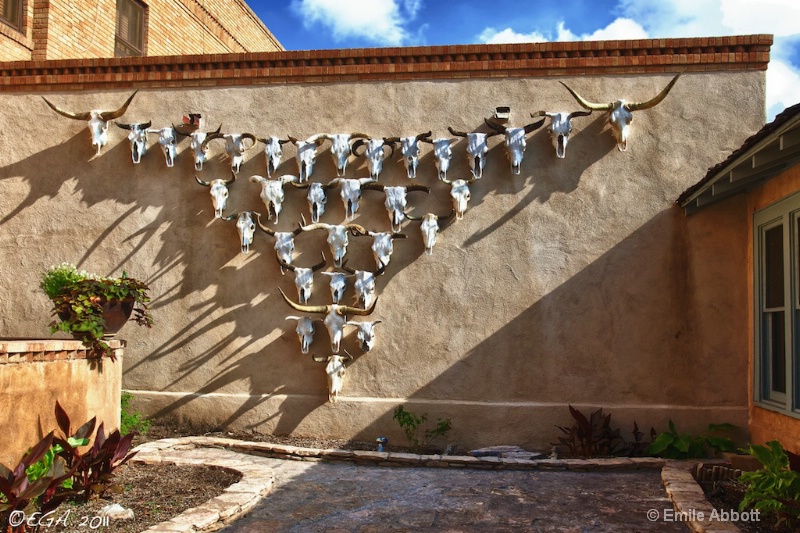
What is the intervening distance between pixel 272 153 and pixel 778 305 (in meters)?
5.84

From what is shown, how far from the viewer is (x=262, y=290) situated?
8516 mm

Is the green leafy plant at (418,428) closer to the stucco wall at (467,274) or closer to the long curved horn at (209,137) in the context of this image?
the stucco wall at (467,274)

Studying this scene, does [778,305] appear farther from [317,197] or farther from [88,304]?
[88,304]

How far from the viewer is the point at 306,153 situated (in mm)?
8508

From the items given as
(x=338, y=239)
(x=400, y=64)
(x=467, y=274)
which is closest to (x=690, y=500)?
(x=467, y=274)

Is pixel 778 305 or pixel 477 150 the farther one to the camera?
pixel 477 150

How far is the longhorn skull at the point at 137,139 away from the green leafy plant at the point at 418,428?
455cm

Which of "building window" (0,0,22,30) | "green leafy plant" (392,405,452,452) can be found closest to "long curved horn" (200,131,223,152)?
"green leafy plant" (392,405,452,452)

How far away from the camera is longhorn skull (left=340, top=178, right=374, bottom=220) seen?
8312 mm

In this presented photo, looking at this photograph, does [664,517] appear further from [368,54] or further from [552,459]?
[368,54]

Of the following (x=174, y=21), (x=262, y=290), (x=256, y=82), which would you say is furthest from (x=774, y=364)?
(x=174, y=21)

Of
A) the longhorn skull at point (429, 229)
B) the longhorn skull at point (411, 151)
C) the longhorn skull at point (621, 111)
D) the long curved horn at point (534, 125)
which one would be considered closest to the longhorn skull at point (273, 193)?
the longhorn skull at point (411, 151)

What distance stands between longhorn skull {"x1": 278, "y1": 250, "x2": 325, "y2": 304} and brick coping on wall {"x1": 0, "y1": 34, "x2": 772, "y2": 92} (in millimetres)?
2350

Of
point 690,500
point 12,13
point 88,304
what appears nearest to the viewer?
point 690,500
